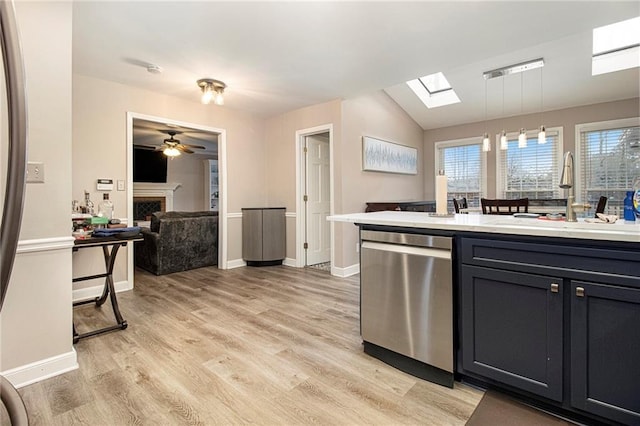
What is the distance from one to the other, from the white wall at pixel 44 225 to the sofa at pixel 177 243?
88.8 inches

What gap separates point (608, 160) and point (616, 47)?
1713 mm

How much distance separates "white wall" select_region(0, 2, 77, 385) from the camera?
1.81 meters

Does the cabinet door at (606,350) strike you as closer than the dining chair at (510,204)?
Yes

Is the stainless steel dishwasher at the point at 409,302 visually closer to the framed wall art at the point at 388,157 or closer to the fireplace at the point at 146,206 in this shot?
the framed wall art at the point at 388,157

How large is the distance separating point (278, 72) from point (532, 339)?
3275 mm

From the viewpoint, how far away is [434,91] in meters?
5.68


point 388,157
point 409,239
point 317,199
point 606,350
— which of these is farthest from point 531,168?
point 606,350

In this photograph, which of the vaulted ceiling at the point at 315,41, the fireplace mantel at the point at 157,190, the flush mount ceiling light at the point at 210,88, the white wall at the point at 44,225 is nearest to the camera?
the white wall at the point at 44,225

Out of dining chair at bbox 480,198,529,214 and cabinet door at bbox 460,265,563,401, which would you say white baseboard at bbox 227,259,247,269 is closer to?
dining chair at bbox 480,198,529,214

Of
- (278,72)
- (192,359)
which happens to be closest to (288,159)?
(278,72)

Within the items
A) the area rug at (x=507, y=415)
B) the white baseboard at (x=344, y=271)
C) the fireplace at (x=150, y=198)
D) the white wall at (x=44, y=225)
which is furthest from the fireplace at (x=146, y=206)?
the area rug at (x=507, y=415)

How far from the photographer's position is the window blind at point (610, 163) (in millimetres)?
4746

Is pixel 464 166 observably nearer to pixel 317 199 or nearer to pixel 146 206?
pixel 317 199

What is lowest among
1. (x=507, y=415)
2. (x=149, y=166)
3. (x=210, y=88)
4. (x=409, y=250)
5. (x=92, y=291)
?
(x=507, y=415)
